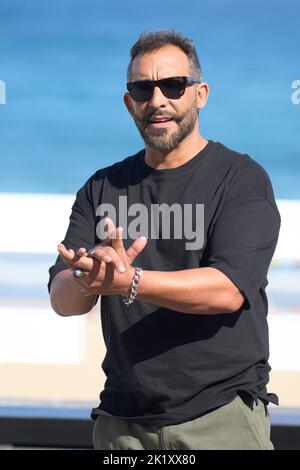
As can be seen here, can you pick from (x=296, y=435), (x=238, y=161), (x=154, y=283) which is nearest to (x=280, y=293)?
(x=296, y=435)

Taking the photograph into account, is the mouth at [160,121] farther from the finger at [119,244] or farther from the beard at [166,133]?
the finger at [119,244]

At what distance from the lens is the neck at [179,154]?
6.40 ft

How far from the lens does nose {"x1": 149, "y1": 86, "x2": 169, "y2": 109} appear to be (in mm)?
1938

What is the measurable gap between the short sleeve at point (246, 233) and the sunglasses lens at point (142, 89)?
30 cm

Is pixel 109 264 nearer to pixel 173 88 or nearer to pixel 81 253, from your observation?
pixel 81 253

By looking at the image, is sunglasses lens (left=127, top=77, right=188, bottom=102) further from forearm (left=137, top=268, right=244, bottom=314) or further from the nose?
forearm (left=137, top=268, right=244, bottom=314)

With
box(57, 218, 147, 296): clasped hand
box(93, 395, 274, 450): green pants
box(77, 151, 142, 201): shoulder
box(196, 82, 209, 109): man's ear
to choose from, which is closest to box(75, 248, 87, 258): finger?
box(57, 218, 147, 296): clasped hand

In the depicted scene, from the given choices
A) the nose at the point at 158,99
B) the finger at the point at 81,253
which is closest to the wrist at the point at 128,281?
the finger at the point at 81,253

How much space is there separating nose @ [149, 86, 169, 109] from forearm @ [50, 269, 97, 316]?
0.46 m

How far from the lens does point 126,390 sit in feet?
6.13

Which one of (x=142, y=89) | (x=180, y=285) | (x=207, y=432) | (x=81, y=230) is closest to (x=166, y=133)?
(x=142, y=89)

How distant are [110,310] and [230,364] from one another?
31cm

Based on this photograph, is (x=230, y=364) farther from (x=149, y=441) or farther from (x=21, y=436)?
(x=21, y=436)

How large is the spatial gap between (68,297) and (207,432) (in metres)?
0.46
